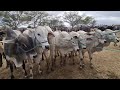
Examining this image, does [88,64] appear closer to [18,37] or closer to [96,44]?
[96,44]

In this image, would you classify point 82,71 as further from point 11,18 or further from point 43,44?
point 11,18

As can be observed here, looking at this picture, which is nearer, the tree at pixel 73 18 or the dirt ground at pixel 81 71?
the dirt ground at pixel 81 71

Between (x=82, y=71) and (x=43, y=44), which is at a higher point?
(x=43, y=44)

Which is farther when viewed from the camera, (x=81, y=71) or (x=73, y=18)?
(x=73, y=18)

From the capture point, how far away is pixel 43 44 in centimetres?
567

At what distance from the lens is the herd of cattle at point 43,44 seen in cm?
573

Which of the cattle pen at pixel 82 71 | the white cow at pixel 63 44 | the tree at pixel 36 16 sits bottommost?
the cattle pen at pixel 82 71

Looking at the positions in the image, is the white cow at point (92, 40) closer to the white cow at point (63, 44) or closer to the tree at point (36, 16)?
the white cow at point (63, 44)

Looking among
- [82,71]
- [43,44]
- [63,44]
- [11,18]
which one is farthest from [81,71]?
[11,18]

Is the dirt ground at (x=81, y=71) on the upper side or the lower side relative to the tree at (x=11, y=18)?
lower

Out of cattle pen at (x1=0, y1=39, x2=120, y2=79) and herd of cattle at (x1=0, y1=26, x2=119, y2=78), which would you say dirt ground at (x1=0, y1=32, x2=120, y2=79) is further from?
herd of cattle at (x1=0, y1=26, x2=119, y2=78)

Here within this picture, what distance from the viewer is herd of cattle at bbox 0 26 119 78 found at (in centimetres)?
573

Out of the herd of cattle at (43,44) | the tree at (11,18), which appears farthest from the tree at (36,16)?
the herd of cattle at (43,44)

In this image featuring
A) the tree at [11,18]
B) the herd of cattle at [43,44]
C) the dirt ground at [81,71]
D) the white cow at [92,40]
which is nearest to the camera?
the herd of cattle at [43,44]
